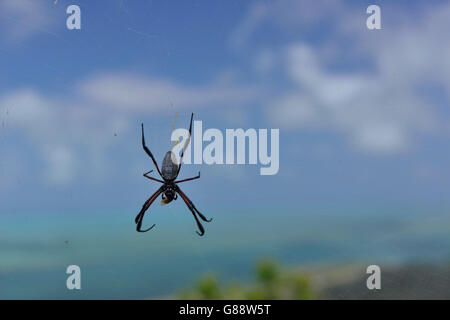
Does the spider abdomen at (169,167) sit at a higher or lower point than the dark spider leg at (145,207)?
higher

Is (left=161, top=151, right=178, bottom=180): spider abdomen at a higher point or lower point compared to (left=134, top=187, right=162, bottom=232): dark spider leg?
higher

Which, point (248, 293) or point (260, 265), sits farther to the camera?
point (260, 265)

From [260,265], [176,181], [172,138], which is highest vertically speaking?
[172,138]
